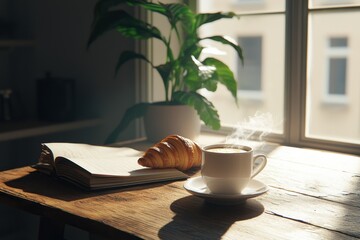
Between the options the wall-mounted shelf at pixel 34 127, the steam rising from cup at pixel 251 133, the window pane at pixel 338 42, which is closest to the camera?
the steam rising from cup at pixel 251 133

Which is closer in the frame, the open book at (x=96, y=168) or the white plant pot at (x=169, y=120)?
the open book at (x=96, y=168)

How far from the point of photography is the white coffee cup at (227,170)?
1.03 meters

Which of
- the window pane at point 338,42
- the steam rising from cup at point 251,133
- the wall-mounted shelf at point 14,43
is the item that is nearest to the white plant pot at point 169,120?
the steam rising from cup at point 251,133

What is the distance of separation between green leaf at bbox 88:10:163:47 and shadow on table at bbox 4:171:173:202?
0.60 m

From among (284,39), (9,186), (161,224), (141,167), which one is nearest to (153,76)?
Result: (284,39)

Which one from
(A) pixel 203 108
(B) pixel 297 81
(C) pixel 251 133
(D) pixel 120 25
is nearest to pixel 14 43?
(D) pixel 120 25

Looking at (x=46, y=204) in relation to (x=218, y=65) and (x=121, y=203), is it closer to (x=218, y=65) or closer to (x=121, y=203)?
(x=121, y=203)

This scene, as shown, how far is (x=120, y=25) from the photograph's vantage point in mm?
1710

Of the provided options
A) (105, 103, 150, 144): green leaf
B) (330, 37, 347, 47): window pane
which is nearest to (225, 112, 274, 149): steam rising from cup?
(105, 103, 150, 144): green leaf

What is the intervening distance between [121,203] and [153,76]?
40.0 inches

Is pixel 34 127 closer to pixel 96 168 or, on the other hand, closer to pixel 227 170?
pixel 96 168

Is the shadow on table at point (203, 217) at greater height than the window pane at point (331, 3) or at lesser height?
lesser

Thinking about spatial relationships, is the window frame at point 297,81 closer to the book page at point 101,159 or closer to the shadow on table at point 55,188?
the book page at point 101,159

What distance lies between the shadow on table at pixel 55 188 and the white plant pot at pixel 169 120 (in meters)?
0.51
